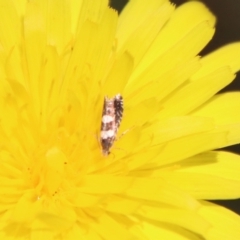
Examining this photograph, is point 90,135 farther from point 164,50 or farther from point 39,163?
point 164,50

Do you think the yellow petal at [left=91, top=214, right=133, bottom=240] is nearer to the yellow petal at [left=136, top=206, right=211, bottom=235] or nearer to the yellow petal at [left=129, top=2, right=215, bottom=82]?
the yellow petal at [left=136, top=206, right=211, bottom=235]

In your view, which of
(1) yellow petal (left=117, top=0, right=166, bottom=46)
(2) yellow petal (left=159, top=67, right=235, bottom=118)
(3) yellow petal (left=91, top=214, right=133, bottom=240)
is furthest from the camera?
(1) yellow petal (left=117, top=0, right=166, bottom=46)

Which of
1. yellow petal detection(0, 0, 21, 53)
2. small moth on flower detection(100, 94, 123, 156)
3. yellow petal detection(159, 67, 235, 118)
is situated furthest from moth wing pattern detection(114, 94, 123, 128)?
yellow petal detection(0, 0, 21, 53)

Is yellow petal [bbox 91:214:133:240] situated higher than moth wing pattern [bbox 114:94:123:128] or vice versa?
moth wing pattern [bbox 114:94:123:128]

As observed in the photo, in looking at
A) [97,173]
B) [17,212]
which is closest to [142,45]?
[97,173]

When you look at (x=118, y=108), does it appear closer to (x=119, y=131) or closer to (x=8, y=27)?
(x=119, y=131)

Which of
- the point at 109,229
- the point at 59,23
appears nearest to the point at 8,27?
the point at 59,23
